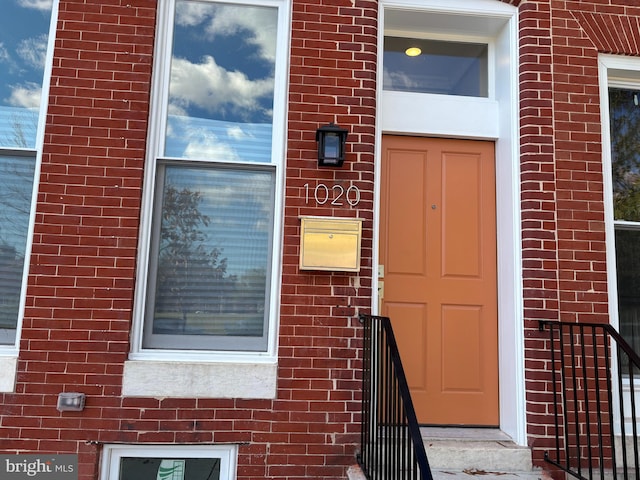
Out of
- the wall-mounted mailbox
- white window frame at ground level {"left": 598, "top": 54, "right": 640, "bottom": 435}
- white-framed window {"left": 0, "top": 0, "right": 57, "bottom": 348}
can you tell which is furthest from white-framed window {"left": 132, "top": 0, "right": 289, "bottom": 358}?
white window frame at ground level {"left": 598, "top": 54, "right": 640, "bottom": 435}

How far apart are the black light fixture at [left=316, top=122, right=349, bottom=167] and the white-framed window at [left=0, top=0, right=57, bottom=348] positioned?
1933 mm

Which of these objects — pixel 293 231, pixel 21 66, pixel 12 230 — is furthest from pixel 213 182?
pixel 21 66

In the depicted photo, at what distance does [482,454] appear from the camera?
337 centimetres

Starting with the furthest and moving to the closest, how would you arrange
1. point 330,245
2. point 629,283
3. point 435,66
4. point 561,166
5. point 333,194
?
point 435,66 → point 629,283 → point 561,166 → point 333,194 → point 330,245

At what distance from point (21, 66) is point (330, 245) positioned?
8.43ft

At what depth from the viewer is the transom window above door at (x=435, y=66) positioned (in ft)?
13.8

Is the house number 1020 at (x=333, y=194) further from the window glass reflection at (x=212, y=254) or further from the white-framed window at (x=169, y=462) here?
the white-framed window at (x=169, y=462)

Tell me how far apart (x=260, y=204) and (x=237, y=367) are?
44.9 inches

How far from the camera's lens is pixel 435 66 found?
427 cm

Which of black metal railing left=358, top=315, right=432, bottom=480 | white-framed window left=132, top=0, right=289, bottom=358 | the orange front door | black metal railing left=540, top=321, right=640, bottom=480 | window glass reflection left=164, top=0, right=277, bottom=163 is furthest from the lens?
the orange front door

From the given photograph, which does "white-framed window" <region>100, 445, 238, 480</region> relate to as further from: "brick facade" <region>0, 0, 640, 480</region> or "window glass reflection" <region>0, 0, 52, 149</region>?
"window glass reflection" <region>0, 0, 52, 149</region>

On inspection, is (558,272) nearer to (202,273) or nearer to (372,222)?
(372,222)

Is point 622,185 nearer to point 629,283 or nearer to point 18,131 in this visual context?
point 629,283

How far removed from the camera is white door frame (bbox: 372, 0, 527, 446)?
370cm
